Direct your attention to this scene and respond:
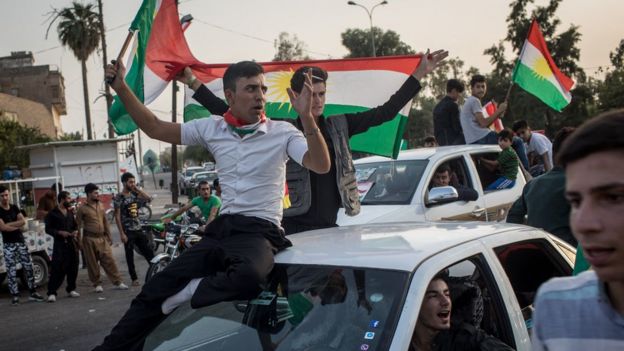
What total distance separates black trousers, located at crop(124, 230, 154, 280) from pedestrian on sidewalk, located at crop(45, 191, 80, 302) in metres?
0.82

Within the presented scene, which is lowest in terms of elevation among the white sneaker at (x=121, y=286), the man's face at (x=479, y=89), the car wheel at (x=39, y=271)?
the white sneaker at (x=121, y=286)

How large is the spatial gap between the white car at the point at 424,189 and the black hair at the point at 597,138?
5.20 m

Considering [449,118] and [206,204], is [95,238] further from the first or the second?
[449,118]

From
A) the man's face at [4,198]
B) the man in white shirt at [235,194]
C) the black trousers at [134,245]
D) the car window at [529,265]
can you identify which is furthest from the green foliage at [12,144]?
the car window at [529,265]

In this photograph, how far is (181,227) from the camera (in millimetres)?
11117

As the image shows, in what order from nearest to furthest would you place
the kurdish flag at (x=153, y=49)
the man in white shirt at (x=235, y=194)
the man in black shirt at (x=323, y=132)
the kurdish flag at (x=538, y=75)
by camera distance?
the man in white shirt at (x=235, y=194) < the man in black shirt at (x=323, y=132) < the kurdish flag at (x=153, y=49) < the kurdish flag at (x=538, y=75)

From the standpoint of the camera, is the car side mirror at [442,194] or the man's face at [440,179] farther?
the man's face at [440,179]

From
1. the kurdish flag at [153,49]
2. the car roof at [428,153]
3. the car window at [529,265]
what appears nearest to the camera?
the car window at [529,265]

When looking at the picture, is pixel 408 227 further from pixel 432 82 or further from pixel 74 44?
pixel 432 82

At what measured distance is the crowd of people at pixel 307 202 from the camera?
1366 millimetres

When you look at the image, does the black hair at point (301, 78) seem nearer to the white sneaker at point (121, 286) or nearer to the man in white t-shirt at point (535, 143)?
→ the man in white t-shirt at point (535, 143)

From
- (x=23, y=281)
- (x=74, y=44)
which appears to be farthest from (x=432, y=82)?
(x=23, y=281)

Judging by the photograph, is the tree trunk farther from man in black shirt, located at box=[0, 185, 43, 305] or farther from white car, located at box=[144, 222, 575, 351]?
white car, located at box=[144, 222, 575, 351]

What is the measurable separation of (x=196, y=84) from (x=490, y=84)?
162ft
